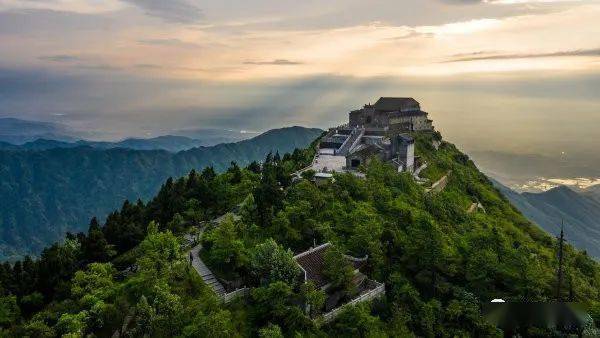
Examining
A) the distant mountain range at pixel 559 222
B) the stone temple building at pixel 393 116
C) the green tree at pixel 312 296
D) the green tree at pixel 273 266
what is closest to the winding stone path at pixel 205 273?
the green tree at pixel 273 266

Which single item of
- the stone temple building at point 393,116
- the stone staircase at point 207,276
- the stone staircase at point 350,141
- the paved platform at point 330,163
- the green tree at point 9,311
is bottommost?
the green tree at point 9,311

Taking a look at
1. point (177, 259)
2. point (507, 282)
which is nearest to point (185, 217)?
point (177, 259)

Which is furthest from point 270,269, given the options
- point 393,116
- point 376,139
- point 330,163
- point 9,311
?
point 393,116

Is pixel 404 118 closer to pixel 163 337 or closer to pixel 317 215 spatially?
pixel 317 215

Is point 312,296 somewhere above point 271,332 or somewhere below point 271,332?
above

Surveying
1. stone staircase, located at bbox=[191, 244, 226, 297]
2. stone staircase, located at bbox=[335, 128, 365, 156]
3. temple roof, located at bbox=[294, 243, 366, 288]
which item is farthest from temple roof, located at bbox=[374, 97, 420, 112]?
stone staircase, located at bbox=[191, 244, 226, 297]

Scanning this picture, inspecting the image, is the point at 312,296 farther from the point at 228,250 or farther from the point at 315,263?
the point at 228,250

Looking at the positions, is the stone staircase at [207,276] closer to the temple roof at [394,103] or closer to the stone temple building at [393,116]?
the stone temple building at [393,116]
